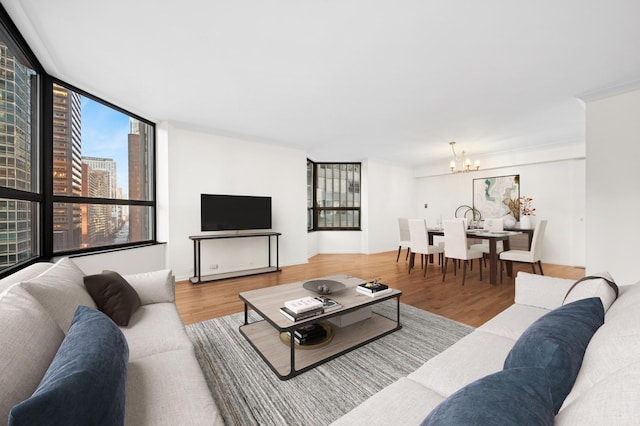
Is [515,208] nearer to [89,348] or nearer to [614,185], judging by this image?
[614,185]

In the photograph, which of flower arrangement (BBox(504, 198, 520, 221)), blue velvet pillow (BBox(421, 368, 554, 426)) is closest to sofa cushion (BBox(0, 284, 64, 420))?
blue velvet pillow (BBox(421, 368, 554, 426))

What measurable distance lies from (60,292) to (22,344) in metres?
0.60

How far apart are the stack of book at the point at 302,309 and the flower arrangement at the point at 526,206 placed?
5750 millimetres

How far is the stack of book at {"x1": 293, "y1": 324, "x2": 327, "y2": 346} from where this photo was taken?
2053 millimetres

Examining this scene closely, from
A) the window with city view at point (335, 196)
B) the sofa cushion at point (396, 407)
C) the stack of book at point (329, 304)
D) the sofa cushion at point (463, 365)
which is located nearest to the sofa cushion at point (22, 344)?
the sofa cushion at point (396, 407)

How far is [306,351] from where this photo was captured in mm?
1997

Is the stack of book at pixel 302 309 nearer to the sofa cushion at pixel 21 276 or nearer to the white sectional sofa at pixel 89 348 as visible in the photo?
the white sectional sofa at pixel 89 348

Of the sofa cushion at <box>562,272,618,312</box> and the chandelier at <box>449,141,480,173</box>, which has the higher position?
the chandelier at <box>449,141,480,173</box>

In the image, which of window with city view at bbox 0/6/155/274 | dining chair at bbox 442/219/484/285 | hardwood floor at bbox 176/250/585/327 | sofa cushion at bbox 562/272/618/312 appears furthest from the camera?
dining chair at bbox 442/219/484/285

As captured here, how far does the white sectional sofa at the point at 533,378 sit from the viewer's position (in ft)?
1.54

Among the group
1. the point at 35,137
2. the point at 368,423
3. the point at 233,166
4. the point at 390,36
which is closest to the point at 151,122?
the point at 233,166

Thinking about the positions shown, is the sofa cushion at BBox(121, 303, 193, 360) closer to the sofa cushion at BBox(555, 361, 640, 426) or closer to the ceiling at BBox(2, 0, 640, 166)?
the sofa cushion at BBox(555, 361, 640, 426)

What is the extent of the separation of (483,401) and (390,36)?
2.34 meters

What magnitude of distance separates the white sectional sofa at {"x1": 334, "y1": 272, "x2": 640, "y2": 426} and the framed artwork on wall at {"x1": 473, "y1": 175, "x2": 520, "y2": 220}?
15.7 ft
